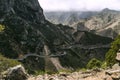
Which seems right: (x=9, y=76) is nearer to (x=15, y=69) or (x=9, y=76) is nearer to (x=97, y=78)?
(x=15, y=69)

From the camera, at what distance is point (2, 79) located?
38.2m

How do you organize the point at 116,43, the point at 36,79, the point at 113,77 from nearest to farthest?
the point at 113,77 < the point at 36,79 < the point at 116,43

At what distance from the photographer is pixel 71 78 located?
40750 mm

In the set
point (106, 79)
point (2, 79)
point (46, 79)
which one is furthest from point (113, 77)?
point (2, 79)

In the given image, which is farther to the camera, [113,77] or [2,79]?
[2,79]

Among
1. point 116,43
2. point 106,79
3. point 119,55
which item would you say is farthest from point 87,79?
point 116,43

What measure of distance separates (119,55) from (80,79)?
42.5 feet

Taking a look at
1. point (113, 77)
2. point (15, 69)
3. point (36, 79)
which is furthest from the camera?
point (36, 79)

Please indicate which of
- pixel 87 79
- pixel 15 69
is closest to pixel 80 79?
pixel 87 79

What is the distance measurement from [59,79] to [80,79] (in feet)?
7.31

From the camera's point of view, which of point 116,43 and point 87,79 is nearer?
point 87,79

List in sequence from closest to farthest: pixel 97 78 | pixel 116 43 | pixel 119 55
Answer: pixel 97 78 → pixel 119 55 → pixel 116 43

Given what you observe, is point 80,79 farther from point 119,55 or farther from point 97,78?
point 119,55

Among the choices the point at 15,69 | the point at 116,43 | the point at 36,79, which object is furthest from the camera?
the point at 116,43
